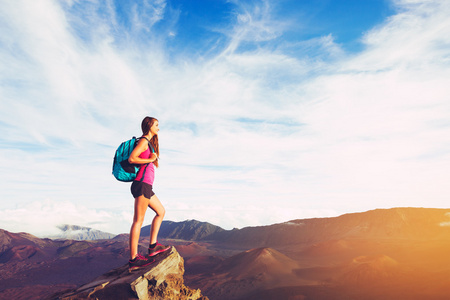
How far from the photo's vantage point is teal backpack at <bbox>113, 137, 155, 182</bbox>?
430cm

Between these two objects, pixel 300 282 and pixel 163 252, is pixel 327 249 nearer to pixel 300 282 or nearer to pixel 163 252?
pixel 300 282

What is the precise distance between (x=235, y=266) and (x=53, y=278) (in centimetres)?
3497

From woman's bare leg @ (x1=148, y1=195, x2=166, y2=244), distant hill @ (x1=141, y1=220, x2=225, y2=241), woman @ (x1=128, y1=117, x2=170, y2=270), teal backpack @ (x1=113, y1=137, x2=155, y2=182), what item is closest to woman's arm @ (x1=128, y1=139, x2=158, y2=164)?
woman @ (x1=128, y1=117, x2=170, y2=270)

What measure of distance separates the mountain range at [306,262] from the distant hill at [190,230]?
13536mm

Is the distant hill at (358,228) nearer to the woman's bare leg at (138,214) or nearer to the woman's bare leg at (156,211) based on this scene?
the woman's bare leg at (156,211)

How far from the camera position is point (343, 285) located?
30.2 metres

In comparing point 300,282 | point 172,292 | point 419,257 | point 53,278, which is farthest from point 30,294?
point 419,257

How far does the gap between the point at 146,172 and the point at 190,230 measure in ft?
407

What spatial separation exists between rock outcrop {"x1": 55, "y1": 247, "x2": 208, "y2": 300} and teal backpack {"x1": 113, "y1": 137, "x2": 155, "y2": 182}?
6.30 feet

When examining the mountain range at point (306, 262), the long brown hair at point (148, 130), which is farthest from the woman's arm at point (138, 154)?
the mountain range at point (306, 262)

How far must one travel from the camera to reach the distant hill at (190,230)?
117 m

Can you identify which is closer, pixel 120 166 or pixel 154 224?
pixel 120 166

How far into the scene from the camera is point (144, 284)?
5.00 m

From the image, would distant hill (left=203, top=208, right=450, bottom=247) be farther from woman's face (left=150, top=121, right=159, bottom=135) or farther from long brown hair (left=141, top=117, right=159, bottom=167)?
woman's face (left=150, top=121, right=159, bottom=135)
